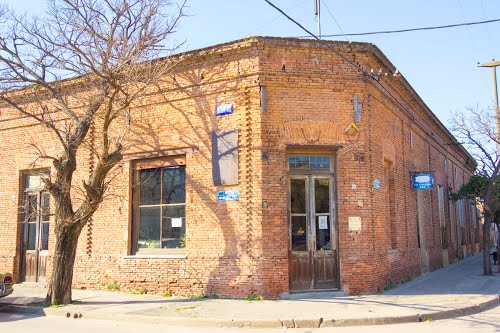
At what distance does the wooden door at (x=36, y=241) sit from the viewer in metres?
15.1

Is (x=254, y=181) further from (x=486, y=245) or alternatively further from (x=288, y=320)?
(x=486, y=245)

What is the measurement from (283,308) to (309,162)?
372 cm

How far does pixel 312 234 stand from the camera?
12.0 m

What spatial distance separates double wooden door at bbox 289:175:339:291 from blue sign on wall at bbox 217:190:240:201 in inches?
51.8

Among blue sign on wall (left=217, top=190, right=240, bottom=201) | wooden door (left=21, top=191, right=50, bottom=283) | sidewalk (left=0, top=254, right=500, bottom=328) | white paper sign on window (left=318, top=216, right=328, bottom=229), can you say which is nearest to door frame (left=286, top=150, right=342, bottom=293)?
white paper sign on window (left=318, top=216, right=328, bottom=229)

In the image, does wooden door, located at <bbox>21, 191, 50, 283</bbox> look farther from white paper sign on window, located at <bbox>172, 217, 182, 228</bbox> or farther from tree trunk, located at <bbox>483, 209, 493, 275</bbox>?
tree trunk, located at <bbox>483, 209, 493, 275</bbox>

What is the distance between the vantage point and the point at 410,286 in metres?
13.7

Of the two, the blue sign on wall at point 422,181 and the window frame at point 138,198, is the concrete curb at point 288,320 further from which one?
the blue sign on wall at point 422,181

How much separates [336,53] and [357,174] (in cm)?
298

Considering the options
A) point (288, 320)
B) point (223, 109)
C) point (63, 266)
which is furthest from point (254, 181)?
point (63, 266)

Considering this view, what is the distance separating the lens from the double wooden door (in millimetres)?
11805

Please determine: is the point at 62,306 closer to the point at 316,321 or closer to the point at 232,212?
the point at 232,212

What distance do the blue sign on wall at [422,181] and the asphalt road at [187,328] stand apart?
594 cm

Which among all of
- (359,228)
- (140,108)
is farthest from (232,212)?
(140,108)
